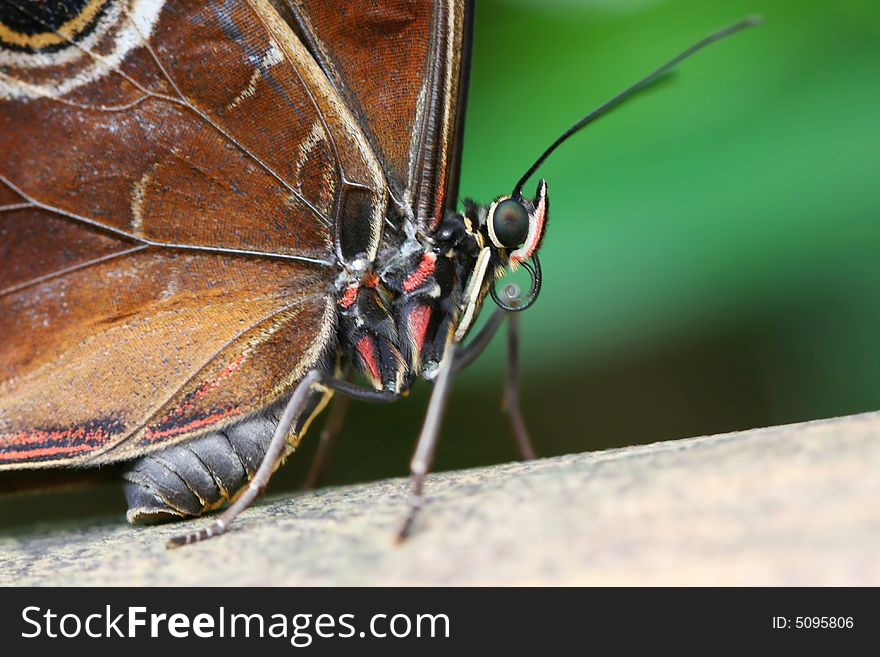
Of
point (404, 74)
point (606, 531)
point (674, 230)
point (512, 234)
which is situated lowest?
point (606, 531)

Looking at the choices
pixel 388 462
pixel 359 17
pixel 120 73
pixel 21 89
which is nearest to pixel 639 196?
pixel 359 17

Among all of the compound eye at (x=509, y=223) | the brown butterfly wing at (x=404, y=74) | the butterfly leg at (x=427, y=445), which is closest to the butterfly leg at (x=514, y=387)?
the compound eye at (x=509, y=223)

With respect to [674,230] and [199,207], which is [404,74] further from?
[674,230]

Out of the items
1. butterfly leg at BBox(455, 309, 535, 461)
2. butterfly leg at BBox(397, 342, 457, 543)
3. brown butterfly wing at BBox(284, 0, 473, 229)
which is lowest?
butterfly leg at BBox(397, 342, 457, 543)

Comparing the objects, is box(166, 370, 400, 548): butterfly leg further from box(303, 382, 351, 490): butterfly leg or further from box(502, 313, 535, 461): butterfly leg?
box(303, 382, 351, 490): butterfly leg

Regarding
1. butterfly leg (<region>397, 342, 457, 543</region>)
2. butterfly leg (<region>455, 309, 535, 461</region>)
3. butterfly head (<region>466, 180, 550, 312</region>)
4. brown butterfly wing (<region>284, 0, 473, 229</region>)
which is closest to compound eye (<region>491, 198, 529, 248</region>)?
butterfly head (<region>466, 180, 550, 312</region>)

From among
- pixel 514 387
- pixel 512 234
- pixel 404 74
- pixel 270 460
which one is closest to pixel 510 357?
pixel 514 387

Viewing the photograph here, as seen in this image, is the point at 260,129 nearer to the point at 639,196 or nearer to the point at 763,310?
the point at 639,196
